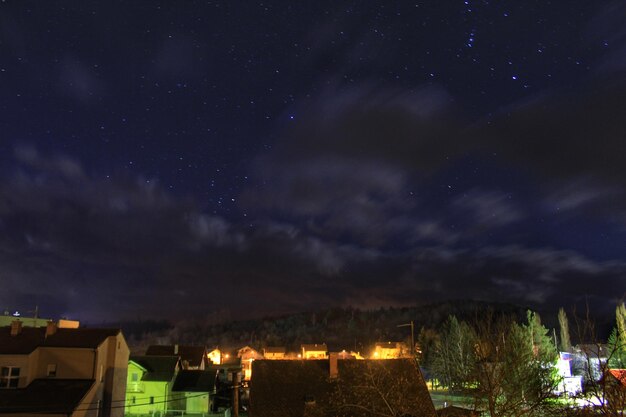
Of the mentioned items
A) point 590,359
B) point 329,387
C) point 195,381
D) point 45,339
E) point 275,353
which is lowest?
point 195,381

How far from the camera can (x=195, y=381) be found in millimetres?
57875

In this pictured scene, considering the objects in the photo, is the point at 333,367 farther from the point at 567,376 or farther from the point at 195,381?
the point at 567,376

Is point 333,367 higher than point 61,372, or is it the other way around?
point 333,367

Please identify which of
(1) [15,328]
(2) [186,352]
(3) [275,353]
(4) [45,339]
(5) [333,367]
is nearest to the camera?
(5) [333,367]

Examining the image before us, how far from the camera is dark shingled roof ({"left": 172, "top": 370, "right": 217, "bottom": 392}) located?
56500 mm

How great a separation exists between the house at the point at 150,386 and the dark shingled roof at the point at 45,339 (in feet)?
39.7

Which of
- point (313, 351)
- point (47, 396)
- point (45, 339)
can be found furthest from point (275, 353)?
point (47, 396)

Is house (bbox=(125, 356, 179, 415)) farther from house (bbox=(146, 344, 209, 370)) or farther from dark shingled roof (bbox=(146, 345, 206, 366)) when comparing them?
dark shingled roof (bbox=(146, 345, 206, 366))

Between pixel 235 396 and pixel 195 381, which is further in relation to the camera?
pixel 195 381

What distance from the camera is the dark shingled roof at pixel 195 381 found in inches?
2224

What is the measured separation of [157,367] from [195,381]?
4.75 m

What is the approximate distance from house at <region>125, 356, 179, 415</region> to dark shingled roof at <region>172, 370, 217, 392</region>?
1.06 m

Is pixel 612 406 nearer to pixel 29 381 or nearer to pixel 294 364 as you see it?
pixel 294 364

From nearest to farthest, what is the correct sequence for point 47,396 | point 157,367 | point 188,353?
1. point 47,396
2. point 157,367
3. point 188,353
